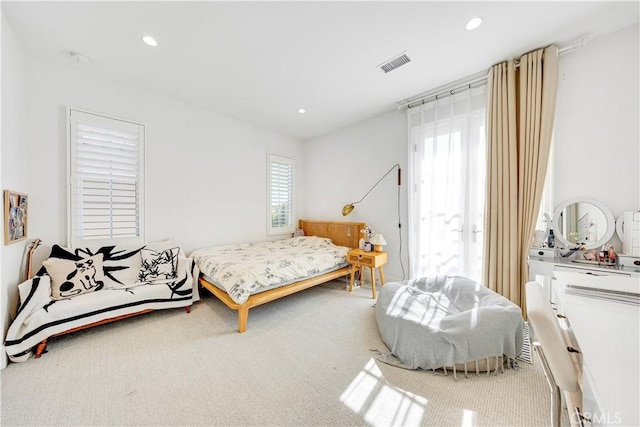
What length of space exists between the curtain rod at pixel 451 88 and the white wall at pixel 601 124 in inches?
5.2

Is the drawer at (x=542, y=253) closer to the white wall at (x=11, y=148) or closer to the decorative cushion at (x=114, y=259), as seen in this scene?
the decorative cushion at (x=114, y=259)

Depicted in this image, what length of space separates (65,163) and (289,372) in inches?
126

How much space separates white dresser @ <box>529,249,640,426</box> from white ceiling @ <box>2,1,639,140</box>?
2010 millimetres

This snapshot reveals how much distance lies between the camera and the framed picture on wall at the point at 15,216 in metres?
1.79

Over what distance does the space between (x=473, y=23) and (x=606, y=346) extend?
2.30 meters

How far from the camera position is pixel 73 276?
227cm

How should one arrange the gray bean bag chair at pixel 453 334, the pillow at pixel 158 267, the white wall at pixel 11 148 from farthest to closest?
1. the pillow at pixel 158 267
2. the white wall at pixel 11 148
3. the gray bean bag chair at pixel 453 334

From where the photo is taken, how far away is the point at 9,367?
5.64 ft

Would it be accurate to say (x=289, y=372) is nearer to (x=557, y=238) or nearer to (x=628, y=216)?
(x=557, y=238)

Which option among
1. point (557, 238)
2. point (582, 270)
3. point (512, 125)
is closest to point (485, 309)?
point (582, 270)

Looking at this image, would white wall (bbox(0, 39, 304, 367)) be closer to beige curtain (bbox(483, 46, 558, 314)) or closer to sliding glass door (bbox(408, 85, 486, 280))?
sliding glass door (bbox(408, 85, 486, 280))

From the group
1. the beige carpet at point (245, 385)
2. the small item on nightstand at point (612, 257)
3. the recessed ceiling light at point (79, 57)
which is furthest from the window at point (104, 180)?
the small item on nightstand at point (612, 257)

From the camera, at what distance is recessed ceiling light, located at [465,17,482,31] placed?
1830 mm

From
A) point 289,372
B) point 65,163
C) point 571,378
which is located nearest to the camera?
point 571,378
